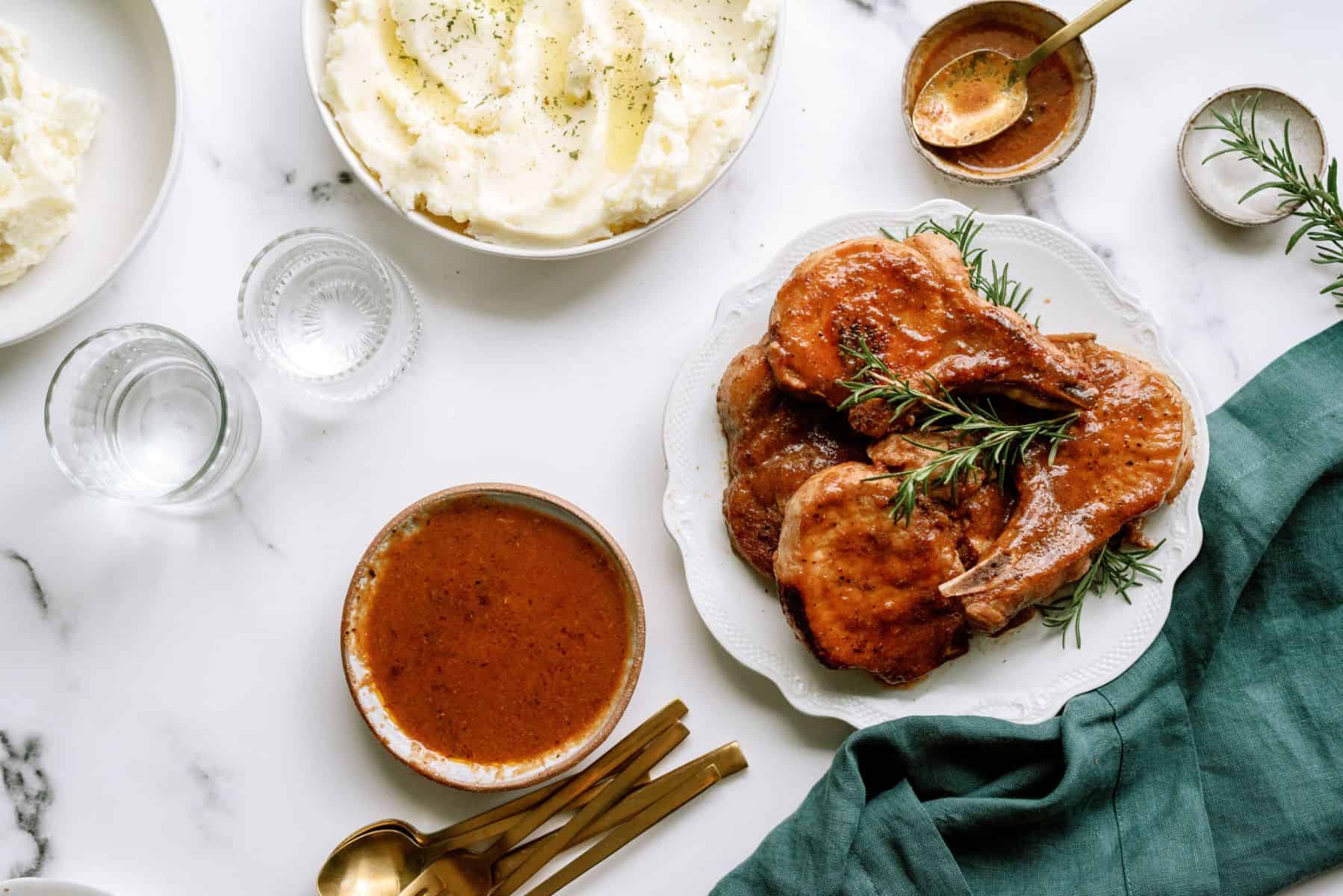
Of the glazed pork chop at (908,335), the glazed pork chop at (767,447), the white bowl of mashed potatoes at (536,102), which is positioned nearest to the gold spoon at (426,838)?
the glazed pork chop at (767,447)

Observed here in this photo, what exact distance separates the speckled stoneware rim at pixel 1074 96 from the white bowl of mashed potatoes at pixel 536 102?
51cm

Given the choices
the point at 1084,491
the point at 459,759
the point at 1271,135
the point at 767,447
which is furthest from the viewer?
the point at 1271,135

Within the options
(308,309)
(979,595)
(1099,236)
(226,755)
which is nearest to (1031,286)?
(1099,236)

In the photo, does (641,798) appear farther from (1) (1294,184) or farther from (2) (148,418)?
(1) (1294,184)

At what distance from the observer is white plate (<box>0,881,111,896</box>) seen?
3.33m

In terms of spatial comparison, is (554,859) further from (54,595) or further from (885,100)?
(885,100)

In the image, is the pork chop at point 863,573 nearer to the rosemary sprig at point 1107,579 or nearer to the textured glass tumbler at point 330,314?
the rosemary sprig at point 1107,579

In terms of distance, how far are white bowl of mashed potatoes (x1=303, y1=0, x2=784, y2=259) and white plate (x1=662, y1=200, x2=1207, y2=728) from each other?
484 mm

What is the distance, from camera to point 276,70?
359cm

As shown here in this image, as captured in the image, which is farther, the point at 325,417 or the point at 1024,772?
the point at 325,417

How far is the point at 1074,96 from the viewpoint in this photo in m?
3.45

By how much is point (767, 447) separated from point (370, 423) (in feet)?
4.67

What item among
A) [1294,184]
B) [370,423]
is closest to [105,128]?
[370,423]

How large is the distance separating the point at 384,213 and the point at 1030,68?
90.7 inches
